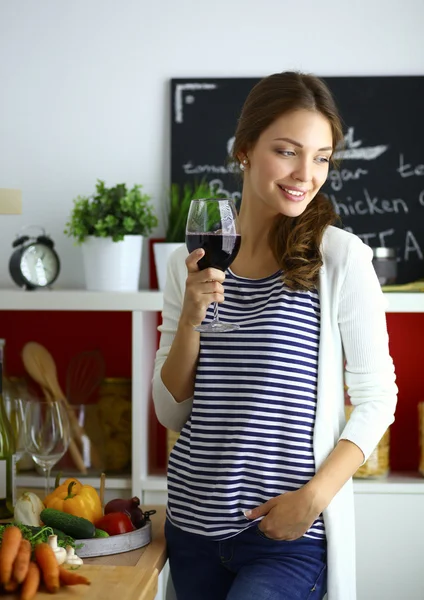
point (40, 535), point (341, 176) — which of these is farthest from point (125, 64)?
point (40, 535)

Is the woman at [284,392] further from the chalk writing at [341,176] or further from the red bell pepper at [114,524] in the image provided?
the chalk writing at [341,176]

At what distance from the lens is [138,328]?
239 centimetres

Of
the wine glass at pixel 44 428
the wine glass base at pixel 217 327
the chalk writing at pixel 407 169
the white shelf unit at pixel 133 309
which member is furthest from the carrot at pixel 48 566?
the chalk writing at pixel 407 169

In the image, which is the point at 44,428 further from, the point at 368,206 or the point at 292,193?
the point at 368,206

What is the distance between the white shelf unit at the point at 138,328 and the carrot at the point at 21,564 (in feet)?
3.62

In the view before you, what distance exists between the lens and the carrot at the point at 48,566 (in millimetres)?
1265

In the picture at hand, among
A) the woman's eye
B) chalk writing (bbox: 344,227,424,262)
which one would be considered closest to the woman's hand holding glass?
the woman's eye

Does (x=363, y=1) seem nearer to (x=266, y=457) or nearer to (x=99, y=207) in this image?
(x=99, y=207)

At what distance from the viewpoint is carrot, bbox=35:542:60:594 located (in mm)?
1265

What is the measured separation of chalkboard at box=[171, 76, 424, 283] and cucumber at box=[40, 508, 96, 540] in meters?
1.29

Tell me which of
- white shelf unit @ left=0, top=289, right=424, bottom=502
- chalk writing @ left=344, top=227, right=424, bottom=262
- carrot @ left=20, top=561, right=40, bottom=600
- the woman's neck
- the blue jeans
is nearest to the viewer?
carrot @ left=20, top=561, right=40, bottom=600

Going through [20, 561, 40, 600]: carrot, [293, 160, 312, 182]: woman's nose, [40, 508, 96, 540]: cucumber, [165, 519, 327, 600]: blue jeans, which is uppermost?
[293, 160, 312, 182]: woman's nose

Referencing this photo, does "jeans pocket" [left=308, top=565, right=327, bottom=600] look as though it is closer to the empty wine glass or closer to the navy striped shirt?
the navy striped shirt

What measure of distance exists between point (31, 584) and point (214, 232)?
24.1 inches
